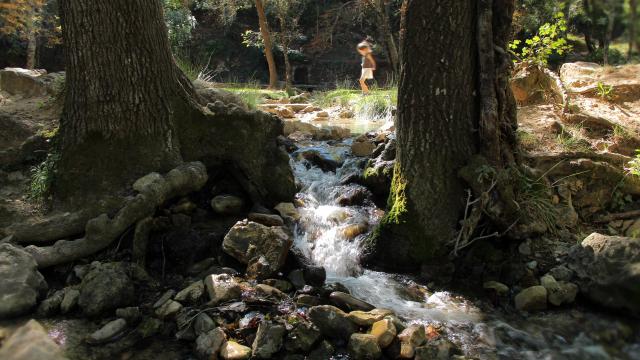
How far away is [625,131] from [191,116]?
475cm

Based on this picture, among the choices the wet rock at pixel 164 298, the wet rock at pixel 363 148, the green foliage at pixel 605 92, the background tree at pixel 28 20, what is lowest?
the wet rock at pixel 164 298

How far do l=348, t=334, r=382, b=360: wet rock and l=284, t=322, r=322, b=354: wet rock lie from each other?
0.24 metres

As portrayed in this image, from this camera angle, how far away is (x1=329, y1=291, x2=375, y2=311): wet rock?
3297 millimetres

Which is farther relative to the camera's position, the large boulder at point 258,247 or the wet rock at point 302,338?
the large boulder at point 258,247

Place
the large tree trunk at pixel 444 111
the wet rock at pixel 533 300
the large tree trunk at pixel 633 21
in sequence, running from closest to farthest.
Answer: the large tree trunk at pixel 633 21, the wet rock at pixel 533 300, the large tree trunk at pixel 444 111

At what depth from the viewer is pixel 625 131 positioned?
5.05 m

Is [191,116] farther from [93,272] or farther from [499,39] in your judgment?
[499,39]

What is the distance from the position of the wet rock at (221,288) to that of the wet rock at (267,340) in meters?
0.42

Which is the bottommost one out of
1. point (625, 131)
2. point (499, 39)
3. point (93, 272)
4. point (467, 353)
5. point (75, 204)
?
point (467, 353)

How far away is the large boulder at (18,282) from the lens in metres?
2.99

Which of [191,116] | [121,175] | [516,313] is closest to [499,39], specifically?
[516,313]

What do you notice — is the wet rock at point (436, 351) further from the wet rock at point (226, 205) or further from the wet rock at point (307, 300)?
the wet rock at point (226, 205)

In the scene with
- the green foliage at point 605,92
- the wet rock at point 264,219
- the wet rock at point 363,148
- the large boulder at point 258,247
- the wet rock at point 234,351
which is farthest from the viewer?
the wet rock at point 363,148

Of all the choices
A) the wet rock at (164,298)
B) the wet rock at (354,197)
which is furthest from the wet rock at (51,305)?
the wet rock at (354,197)
